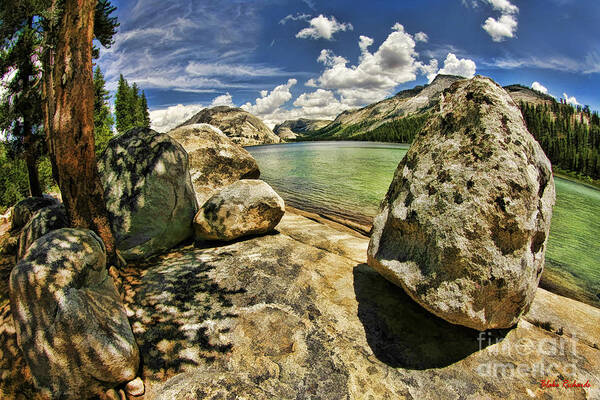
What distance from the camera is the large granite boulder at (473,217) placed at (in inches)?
159

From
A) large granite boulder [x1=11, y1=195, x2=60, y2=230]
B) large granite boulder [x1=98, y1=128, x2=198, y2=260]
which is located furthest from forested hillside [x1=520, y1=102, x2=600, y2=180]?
large granite boulder [x1=11, y1=195, x2=60, y2=230]

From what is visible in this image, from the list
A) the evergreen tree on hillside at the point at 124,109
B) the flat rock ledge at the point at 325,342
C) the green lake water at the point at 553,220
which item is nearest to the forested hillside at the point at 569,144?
the green lake water at the point at 553,220

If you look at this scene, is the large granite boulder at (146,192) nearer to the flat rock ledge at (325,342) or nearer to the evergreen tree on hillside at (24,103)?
the flat rock ledge at (325,342)

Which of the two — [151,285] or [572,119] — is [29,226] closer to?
[151,285]

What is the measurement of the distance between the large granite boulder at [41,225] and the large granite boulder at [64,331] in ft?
8.79

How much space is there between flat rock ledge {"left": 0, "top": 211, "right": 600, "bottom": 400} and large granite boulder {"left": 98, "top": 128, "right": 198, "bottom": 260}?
1253 mm

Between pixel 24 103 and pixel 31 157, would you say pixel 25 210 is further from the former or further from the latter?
pixel 24 103

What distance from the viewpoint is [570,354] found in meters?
4.23

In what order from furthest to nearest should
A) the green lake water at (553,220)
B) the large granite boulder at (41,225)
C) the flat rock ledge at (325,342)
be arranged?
the green lake water at (553,220) < the large granite boulder at (41,225) < the flat rock ledge at (325,342)

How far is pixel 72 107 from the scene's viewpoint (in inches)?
211

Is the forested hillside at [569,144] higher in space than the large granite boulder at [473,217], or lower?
higher

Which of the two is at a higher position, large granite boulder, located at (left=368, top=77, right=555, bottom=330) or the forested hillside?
the forested hillside

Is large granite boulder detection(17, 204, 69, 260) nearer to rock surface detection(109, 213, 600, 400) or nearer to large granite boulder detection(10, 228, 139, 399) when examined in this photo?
rock surface detection(109, 213, 600, 400)

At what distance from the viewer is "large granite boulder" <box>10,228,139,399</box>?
342cm
